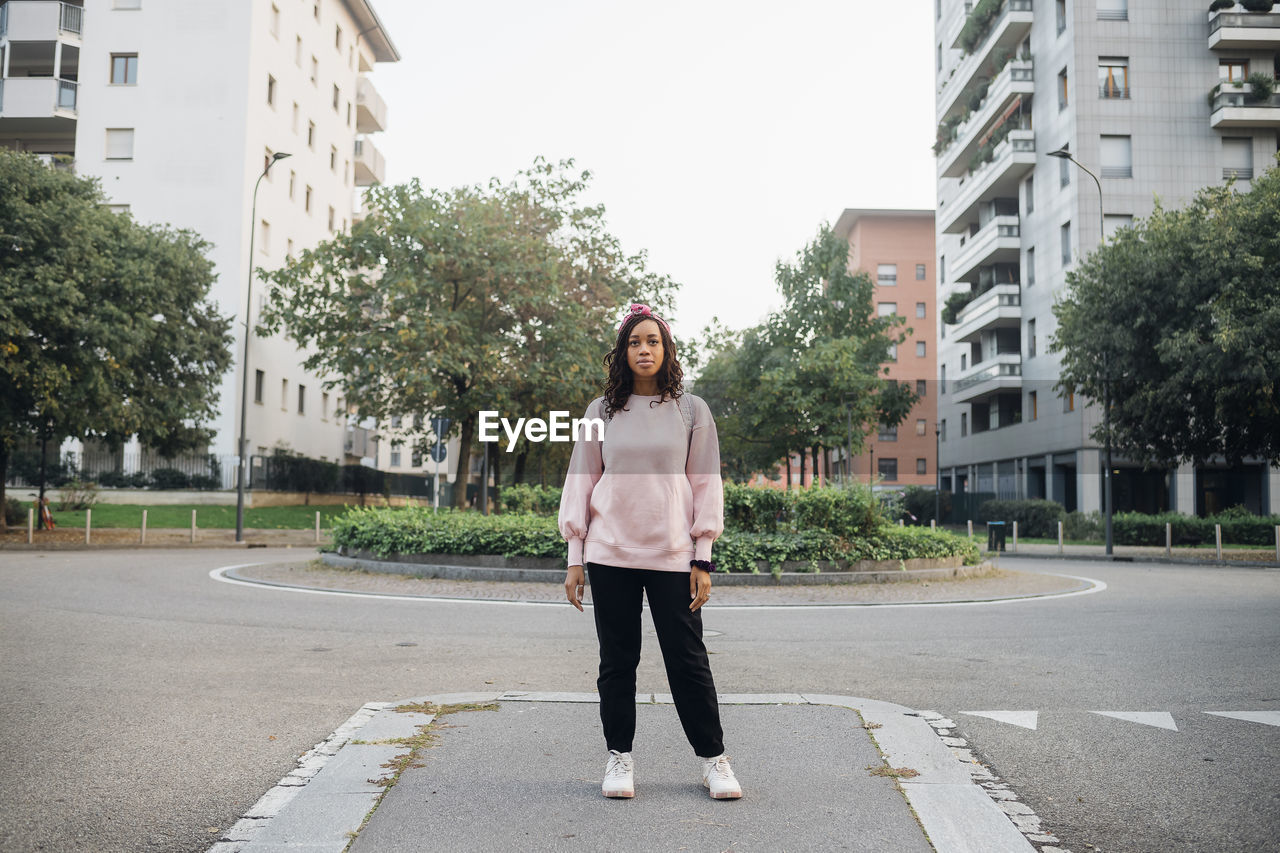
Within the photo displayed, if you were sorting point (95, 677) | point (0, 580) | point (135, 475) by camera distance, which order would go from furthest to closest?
point (135, 475)
point (0, 580)
point (95, 677)

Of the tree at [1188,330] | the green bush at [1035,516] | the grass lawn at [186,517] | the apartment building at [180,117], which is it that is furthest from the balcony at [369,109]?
the tree at [1188,330]

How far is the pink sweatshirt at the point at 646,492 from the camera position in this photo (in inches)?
164

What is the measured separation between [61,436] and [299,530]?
805 cm

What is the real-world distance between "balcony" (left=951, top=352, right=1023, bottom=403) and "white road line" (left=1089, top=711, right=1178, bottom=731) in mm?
42868

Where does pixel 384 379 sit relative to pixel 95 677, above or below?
above

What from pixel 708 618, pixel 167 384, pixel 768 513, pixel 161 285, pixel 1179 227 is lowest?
pixel 708 618

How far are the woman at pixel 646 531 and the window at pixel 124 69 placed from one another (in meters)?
40.5

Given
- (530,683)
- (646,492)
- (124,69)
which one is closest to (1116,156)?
(124,69)

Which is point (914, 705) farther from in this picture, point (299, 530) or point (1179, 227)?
point (299, 530)

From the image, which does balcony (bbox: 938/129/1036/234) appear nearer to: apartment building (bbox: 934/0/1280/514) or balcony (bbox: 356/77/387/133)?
apartment building (bbox: 934/0/1280/514)

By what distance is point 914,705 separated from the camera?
20.6 ft

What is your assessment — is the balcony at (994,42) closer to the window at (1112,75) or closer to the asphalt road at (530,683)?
the window at (1112,75)

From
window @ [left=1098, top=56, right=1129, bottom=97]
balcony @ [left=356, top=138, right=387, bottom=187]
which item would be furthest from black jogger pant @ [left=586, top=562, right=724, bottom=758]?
balcony @ [left=356, top=138, right=387, bottom=187]

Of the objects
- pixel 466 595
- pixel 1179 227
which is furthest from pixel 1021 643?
pixel 1179 227
